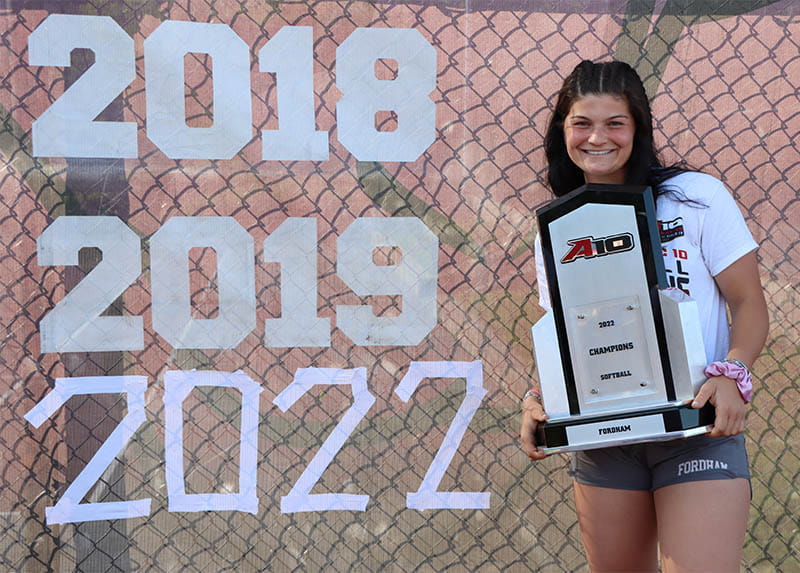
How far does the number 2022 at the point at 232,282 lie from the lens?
2.80 m

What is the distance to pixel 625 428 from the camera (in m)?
1.93

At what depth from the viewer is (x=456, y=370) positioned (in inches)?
115

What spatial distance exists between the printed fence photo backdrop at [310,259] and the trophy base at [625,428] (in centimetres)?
90

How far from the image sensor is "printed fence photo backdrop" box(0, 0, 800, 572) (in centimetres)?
279

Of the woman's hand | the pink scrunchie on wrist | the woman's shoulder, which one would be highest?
the woman's shoulder

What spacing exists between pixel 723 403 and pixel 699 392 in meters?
0.06

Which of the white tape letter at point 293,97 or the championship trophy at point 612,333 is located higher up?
the white tape letter at point 293,97

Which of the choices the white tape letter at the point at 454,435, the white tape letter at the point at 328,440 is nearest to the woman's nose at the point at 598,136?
the white tape letter at the point at 454,435

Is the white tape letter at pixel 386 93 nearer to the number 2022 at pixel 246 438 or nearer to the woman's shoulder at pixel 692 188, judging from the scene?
the number 2022 at pixel 246 438

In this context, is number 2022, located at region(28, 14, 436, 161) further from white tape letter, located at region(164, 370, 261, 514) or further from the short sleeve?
the short sleeve

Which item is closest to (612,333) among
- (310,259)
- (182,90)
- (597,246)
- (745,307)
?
(597,246)

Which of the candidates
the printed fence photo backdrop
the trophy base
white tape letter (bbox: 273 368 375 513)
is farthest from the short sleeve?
white tape letter (bbox: 273 368 375 513)

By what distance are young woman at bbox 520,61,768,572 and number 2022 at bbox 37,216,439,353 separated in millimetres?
825

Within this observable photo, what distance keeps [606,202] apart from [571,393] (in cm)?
49
